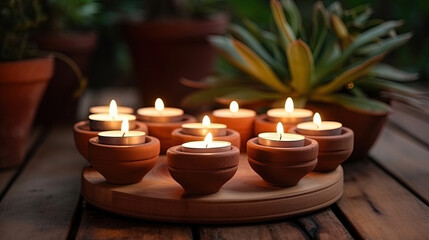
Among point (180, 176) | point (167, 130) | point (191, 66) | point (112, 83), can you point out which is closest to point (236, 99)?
point (167, 130)

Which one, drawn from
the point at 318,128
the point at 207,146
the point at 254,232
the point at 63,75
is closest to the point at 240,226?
the point at 254,232

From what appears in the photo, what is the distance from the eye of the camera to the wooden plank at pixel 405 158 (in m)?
1.29

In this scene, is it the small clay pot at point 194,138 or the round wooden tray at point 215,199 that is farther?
the small clay pot at point 194,138

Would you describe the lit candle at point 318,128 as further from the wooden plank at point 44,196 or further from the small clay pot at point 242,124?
the wooden plank at point 44,196

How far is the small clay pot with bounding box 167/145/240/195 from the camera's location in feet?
3.23

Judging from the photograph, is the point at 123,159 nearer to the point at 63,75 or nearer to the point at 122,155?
the point at 122,155

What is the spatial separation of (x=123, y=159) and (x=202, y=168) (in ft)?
0.42

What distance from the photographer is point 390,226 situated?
1.04 m

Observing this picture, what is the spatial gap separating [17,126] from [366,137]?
705mm

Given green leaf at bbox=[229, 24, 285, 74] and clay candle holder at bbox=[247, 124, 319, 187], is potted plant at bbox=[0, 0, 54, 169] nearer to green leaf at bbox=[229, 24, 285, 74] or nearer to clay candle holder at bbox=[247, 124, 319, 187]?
green leaf at bbox=[229, 24, 285, 74]

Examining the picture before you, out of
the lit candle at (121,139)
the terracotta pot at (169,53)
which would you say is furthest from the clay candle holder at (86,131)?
the terracotta pot at (169,53)

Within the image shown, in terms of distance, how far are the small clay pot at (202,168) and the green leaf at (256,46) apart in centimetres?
48

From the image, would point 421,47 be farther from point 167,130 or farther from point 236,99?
point 167,130

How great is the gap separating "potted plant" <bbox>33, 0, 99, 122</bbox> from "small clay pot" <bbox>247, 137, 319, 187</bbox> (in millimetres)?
846
